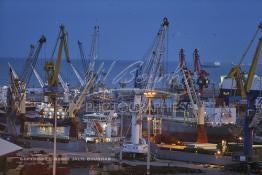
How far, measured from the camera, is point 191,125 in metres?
63.2

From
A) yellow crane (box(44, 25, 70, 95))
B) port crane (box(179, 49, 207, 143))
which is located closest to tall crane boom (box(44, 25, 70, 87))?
yellow crane (box(44, 25, 70, 95))

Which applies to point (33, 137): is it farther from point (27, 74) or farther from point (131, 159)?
point (27, 74)

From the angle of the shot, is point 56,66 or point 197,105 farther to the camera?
point 56,66

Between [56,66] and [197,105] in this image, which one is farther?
[56,66]

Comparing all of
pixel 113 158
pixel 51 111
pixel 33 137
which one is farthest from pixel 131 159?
pixel 51 111

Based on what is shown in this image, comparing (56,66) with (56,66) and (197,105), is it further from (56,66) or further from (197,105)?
(197,105)

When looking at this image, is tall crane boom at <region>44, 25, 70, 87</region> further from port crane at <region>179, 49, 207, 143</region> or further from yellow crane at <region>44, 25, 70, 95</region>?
port crane at <region>179, 49, 207, 143</region>

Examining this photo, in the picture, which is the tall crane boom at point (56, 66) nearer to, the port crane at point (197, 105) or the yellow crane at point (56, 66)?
the yellow crane at point (56, 66)

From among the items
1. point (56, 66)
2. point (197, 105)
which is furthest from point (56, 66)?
point (197, 105)

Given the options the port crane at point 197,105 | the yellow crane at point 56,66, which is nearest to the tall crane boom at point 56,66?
the yellow crane at point 56,66

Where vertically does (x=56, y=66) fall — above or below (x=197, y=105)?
above

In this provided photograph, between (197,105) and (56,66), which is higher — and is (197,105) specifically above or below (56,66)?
below

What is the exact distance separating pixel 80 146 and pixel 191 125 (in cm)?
1821

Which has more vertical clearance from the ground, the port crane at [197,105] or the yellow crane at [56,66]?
the yellow crane at [56,66]
